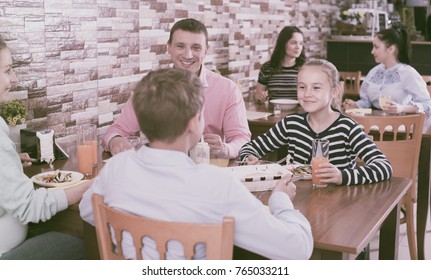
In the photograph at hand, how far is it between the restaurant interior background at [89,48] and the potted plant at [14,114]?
0.11m

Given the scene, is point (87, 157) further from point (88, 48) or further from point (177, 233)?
point (177, 233)

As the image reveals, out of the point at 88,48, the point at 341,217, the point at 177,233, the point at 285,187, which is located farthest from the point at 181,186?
the point at 88,48

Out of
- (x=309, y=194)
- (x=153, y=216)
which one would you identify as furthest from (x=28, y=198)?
(x=309, y=194)

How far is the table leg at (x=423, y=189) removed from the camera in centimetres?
285

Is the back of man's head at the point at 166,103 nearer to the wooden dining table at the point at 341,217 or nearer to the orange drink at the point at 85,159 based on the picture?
the wooden dining table at the point at 341,217

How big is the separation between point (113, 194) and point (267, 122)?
6.08 ft

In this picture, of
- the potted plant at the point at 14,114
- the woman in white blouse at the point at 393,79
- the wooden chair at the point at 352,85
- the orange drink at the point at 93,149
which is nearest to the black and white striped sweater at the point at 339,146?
the orange drink at the point at 93,149

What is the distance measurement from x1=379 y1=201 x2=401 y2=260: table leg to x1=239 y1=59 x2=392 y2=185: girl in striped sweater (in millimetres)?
202

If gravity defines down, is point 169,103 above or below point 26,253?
above

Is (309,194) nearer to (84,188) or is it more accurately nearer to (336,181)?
(336,181)

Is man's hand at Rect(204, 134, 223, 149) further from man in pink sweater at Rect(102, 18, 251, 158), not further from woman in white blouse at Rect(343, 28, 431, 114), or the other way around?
woman in white blouse at Rect(343, 28, 431, 114)

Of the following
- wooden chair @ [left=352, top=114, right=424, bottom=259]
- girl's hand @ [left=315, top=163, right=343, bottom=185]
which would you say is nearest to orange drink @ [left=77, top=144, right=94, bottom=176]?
girl's hand @ [left=315, top=163, right=343, bottom=185]

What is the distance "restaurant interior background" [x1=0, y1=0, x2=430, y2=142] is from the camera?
7.65 feet

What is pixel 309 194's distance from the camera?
1732mm
